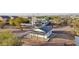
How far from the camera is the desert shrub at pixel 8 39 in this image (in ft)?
5.47

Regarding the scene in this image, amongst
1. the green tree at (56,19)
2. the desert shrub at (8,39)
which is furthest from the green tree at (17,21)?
the green tree at (56,19)

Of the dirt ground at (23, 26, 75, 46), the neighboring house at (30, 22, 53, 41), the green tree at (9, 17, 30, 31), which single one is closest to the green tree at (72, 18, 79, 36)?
the dirt ground at (23, 26, 75, 46)

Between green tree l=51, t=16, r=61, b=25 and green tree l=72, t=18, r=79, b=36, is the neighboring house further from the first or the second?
Result: green tree l=72, t=18, r=79, b=36

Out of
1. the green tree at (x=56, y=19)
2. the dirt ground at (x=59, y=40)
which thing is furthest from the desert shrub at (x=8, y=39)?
the green tree at (x=56, y=19)

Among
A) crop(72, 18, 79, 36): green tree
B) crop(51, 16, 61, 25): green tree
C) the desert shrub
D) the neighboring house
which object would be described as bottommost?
the desert shrub

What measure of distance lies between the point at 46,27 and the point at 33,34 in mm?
136

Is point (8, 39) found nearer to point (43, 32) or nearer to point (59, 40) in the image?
point (43, 32)

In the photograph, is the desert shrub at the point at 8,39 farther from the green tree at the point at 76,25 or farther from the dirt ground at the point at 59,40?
the green tree at the point at 76,25

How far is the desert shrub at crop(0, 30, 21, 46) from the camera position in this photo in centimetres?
167

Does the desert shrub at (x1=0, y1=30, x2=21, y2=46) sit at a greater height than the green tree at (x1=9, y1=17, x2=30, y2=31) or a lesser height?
lesser

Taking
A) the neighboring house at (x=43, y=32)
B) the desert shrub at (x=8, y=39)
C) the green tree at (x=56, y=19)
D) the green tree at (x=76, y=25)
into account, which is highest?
the green tree at (x=56, y=19)

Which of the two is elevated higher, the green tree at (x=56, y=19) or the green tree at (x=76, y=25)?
the green tree at (x=56, y=19)

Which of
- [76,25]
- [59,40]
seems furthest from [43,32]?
[76,25]
